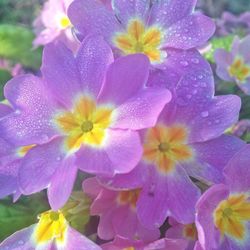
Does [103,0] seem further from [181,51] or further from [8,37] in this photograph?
[8,37]

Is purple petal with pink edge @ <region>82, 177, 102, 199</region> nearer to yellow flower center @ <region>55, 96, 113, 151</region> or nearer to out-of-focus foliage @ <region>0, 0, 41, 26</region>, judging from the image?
yellow flower center @ <region>55, 96, 113, 151</region>

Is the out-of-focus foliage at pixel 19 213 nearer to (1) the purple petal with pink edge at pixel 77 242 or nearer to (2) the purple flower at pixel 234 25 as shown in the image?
(1) the purple petal with pink edge at pixel 77 242

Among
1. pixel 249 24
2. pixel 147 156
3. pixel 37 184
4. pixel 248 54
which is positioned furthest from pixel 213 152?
pixel 249 24

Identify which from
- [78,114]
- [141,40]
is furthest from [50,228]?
[141,40]

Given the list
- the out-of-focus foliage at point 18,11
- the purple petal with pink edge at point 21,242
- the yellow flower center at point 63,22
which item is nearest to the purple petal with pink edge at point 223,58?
the yellow flower center at point 63,22

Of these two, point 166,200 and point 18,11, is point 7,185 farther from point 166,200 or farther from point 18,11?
point 18,11
